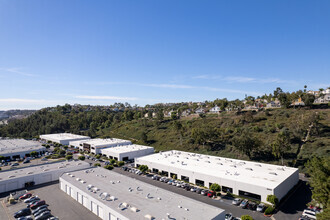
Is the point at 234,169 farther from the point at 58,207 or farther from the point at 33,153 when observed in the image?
the point at 33,153

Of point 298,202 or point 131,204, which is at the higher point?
point 131,204

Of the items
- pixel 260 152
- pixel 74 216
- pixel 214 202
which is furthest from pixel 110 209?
pixel 260 152

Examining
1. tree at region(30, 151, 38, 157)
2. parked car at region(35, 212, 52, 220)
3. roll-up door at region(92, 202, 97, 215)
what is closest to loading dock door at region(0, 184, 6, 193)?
parked car at region(35, 212, 52, 220)

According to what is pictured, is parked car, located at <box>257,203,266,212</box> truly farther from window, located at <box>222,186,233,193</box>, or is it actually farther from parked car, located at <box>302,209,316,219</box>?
window, located at <box>222,186,233,193</box>

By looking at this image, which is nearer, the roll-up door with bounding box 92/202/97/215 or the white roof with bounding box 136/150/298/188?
the roll-up door with bounding box 92/202/97/215

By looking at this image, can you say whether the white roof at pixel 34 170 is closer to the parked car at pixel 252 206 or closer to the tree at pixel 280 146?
the parked car at pixel 252 206

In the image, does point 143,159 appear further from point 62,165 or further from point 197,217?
point 197,217
